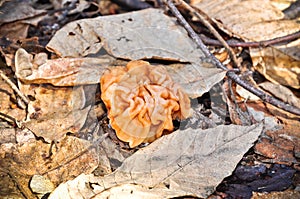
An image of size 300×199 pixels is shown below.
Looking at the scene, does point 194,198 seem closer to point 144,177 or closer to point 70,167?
point 144,177

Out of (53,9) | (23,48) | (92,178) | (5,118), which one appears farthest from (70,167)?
(53,9)

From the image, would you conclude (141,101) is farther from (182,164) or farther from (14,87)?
(14,87)

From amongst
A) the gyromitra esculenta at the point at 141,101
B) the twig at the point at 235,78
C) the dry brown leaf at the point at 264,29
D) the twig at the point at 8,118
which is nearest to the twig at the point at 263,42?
the dry brown leaf at the point at 264,29

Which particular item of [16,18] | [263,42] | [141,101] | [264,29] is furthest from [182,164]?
[16,18]

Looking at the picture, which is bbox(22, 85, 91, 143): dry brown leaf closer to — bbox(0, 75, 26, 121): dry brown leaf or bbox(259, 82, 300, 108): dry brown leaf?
bbox(0, 75, 26, 121): dry brown leaf

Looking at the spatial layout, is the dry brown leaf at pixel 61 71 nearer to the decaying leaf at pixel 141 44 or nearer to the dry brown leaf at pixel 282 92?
the decaying leaf at pixel 141 44
